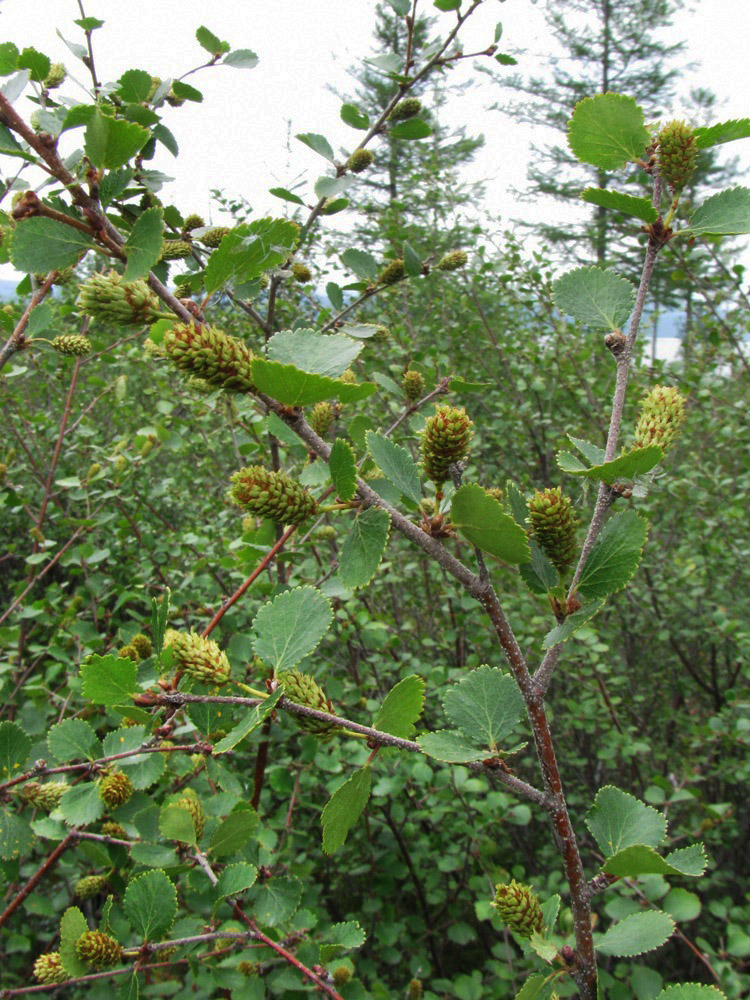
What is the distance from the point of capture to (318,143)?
3.42 feet

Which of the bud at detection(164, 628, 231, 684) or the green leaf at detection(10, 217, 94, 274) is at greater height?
the green leaf at detection(10, 217, 94, 274)

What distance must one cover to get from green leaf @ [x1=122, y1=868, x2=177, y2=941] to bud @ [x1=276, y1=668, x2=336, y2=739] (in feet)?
1.19

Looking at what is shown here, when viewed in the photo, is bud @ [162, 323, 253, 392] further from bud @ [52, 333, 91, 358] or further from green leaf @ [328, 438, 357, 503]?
bud @ [52, 333, 91, 358]

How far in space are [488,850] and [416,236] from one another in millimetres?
2467

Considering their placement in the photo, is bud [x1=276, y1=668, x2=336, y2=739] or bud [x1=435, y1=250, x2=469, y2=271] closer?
bud [x1=276, y1=668, x2=336, y2=739]

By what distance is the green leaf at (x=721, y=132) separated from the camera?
49 centimetres

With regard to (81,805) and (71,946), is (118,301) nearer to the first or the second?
(81,805)

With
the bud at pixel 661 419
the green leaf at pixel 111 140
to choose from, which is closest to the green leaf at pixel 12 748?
the green leaf at pixel 111 140

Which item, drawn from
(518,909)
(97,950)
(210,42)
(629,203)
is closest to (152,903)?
(97,950)

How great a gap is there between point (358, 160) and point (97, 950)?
1.17 m

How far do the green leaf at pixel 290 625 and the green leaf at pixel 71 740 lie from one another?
43cm

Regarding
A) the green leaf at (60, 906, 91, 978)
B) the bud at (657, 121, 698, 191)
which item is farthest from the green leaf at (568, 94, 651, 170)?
the green leaf at (60, 906, 91, 978)

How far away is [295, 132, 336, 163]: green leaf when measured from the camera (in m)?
1.03

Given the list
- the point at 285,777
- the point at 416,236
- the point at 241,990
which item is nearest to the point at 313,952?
the point at 241,990
